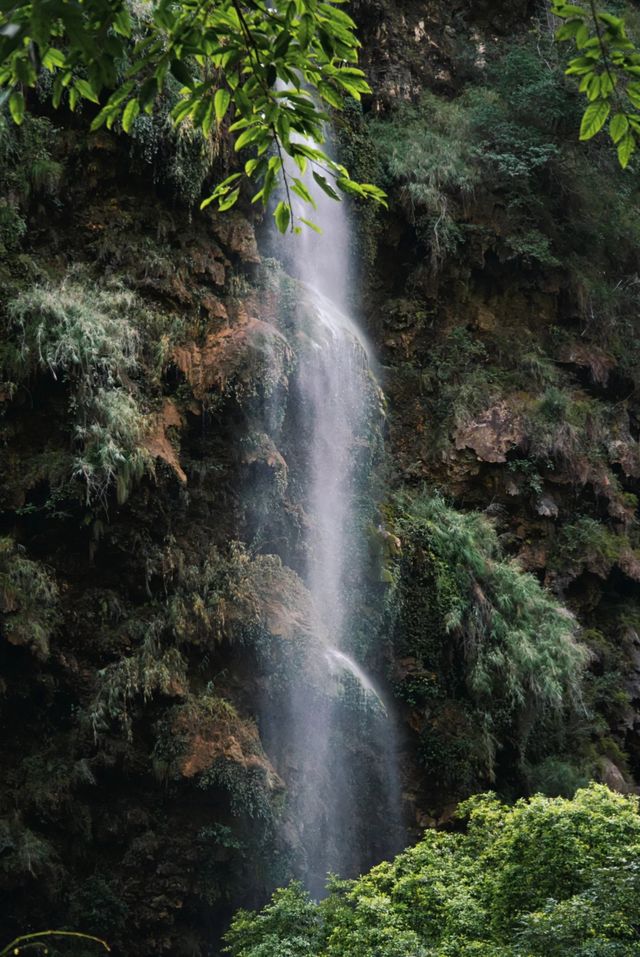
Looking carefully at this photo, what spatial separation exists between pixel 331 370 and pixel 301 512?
178 centimetres

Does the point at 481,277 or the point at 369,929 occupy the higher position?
the point at 481,277

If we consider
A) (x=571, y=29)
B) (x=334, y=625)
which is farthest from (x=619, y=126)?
(x=334, y=625)

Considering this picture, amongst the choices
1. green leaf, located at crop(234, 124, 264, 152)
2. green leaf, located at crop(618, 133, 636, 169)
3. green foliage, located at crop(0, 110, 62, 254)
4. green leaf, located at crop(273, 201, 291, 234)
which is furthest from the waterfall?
green leaf, located at crop(618, 133, 636, 169)

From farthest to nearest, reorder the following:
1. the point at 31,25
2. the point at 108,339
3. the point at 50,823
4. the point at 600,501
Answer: the point at 600,501, the point at 108,339, the point at 50,823, the point at 31,25

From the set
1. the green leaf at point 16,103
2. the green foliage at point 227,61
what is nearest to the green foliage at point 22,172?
the green foliage at point 227,61

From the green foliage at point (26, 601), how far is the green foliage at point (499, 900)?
2806 mm

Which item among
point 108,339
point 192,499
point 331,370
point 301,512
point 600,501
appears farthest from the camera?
point 600,501

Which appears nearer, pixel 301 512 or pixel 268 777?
pixel 268 777

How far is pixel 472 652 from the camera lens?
10.5 metres

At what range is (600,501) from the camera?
13.3m

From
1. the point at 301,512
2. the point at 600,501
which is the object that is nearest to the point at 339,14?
the point at 301,512

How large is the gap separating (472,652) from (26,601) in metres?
4.96

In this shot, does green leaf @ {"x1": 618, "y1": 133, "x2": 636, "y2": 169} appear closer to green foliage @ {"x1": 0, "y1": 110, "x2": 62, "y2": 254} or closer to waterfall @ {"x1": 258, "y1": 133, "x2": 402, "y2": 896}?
waterfall @ {"x1": 258, "y1": 133, "x2": 402, "y2": 896}

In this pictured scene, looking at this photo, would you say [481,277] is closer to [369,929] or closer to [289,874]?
[289,874]
